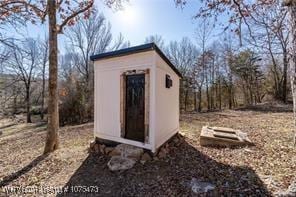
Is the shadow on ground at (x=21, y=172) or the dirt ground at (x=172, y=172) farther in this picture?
the shadow on ground at (x=21, y=172)

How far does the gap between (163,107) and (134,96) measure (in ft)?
2.45

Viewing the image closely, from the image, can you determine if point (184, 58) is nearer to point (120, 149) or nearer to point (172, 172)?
point (120, 149)

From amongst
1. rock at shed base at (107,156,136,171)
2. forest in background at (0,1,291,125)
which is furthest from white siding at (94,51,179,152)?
forest in background at (0,1,291,125)

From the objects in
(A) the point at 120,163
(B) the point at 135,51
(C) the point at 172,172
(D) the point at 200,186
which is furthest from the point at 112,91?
(D) the point at 200,186

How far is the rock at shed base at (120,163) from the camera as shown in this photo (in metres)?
3.68

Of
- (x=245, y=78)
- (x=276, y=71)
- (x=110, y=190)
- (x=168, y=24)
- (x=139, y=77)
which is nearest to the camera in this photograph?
(x=110, y=190)

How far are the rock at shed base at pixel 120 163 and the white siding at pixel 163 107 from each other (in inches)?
25.1

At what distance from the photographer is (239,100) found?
19375 mm

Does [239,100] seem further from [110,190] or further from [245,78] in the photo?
[110,190]

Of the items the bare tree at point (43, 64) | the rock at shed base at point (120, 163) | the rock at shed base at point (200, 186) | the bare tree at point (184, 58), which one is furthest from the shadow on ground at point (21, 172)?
the bare tree at point (43, 64)

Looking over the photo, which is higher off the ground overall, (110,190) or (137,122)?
(137,122)

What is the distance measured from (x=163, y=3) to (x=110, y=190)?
4.92 meters

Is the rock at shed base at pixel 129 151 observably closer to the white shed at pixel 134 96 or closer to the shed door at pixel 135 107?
the white shed at pixel 134 96

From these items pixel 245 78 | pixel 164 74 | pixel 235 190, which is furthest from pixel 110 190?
pixel 245 78
